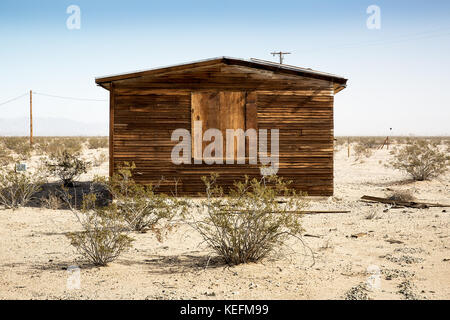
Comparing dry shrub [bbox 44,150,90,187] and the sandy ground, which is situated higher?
dry shrub [bbox 44,150,90,187]

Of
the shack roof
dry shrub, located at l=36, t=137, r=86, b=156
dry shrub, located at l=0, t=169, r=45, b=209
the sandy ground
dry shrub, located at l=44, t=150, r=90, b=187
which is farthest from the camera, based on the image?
dry shrub, located at l=36, t=137, r=86, b=156

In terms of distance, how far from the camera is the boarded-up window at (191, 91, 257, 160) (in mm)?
11562

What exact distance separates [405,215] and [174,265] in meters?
5.97

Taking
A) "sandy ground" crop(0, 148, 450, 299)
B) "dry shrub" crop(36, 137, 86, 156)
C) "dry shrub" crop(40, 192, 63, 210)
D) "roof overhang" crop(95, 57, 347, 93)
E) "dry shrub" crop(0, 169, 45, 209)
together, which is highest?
"roof overhang" crop(95, 57, 347, 93)

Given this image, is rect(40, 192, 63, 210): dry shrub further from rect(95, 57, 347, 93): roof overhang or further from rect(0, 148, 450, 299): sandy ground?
rect(95, 57, 347, 93): roof overhang

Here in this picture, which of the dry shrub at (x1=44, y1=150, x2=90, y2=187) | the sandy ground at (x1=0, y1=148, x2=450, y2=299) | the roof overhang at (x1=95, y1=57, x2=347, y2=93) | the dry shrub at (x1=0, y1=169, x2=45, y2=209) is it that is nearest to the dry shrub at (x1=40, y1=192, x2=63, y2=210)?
the dry shrub at (x1=0, y1=169, x2=45, y2=209)

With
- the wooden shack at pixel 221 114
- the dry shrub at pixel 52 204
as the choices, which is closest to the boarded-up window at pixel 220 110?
the wooden shack at pixel 221 114

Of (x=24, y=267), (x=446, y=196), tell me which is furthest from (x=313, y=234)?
(x=446, y=196)

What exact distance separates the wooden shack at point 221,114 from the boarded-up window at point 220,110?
0.03m

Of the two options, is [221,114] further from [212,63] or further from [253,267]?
[253,267]

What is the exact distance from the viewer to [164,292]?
5.17m

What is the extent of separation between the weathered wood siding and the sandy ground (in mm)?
2459
